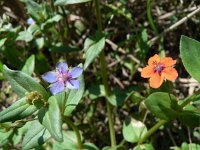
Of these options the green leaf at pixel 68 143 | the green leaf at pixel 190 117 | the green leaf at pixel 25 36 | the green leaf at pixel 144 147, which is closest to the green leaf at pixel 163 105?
the green leaf at pixel 190 117

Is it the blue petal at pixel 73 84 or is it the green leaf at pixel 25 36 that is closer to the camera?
the blue petal at pixel 73 84

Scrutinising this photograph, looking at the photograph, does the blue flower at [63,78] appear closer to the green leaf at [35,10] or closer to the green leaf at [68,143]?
the green leaf at [68,143]

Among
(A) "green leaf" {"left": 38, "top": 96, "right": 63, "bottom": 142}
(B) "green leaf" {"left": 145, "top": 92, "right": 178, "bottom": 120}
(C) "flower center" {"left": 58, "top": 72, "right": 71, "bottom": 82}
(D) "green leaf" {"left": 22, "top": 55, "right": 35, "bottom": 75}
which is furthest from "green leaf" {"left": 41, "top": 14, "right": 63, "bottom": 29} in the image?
(B) "green leaf" {"left": 145, "top": 92, "right": 178, "bottom": 120}

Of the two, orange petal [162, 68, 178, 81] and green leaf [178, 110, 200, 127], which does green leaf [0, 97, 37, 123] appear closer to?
orange petal [162, 68, 178, 81]

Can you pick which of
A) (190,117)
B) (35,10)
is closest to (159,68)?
(190,117)

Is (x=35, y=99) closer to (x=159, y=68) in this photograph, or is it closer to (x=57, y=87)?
(x=57, y=87)
